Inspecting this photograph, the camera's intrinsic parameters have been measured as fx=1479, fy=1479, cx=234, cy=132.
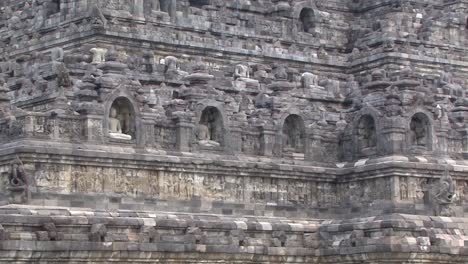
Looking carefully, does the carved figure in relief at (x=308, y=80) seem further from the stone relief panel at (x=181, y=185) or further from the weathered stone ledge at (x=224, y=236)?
the weathered stone ledge at (x=224, y=236)

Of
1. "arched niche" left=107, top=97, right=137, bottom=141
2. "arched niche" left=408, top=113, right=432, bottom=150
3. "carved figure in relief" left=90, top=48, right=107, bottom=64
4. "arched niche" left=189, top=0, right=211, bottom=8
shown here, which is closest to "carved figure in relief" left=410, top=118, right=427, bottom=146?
"arched niche" left=408, top=113, right=432, bottom=150

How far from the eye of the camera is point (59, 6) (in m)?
49.2

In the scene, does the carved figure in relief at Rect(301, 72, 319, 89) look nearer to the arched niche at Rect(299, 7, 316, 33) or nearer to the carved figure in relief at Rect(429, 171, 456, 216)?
the arched niche at Rect(299, 7, 316, 33)

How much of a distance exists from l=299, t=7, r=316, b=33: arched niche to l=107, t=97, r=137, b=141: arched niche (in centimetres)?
1041

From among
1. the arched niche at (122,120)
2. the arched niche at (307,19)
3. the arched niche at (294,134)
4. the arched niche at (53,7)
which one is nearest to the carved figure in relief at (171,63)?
the arched niche at (122,120)

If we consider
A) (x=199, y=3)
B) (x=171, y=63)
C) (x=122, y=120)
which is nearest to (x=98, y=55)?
(x=122, y=120)

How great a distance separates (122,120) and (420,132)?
10.4 metres

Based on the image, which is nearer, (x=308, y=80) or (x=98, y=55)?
(x=98, y=55)

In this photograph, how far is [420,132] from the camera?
49344 mm

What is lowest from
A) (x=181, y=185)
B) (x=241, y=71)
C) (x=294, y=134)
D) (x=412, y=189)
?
(x=412, y=189)

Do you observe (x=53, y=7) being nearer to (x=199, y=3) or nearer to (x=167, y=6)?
(x=167, y=6)

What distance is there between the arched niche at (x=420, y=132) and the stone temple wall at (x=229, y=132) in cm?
7

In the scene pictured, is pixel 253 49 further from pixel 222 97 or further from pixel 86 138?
pixel 86 138

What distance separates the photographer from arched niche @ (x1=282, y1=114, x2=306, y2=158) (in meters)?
49.4
